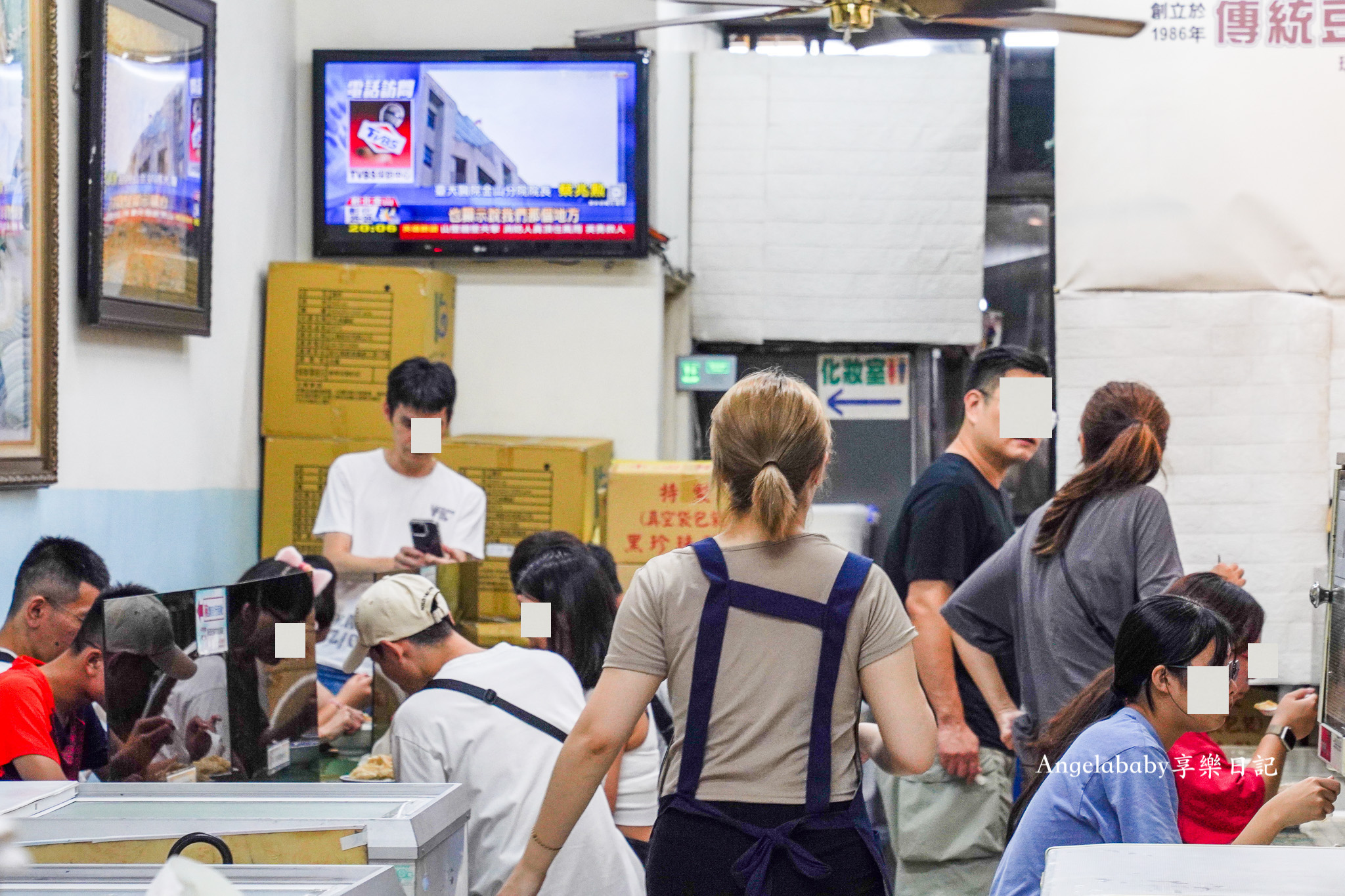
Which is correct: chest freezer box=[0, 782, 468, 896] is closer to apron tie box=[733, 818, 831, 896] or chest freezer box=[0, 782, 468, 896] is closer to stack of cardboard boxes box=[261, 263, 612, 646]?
apron tie box=[733, 818, 831, 896]

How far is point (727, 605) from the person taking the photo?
1660mm

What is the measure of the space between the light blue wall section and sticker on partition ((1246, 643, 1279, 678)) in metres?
2.42

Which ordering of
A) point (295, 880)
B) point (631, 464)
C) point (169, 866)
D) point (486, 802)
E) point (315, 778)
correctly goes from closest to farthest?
point (169, 866)
point (295, 880)
point (486, 802)
point (315, 778)
point (631, 464)

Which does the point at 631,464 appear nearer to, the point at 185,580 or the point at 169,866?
the point at 185,580

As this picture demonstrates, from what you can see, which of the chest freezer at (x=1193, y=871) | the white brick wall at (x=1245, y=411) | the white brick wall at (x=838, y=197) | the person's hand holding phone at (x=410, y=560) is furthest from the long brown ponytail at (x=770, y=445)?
the white brick wall at (x=838, y=197)

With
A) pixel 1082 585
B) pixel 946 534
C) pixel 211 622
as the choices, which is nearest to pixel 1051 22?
pixel 946 534

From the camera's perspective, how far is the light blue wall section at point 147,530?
115 inches

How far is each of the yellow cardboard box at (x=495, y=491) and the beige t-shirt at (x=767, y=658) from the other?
97.5 inches

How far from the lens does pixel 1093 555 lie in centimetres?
249

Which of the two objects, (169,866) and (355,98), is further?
(355,98)

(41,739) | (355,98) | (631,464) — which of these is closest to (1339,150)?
(631,464)

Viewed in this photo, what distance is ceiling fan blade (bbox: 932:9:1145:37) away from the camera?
11.3ft

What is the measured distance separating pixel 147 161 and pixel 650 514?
1.68m

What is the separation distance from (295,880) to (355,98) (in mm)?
3786
